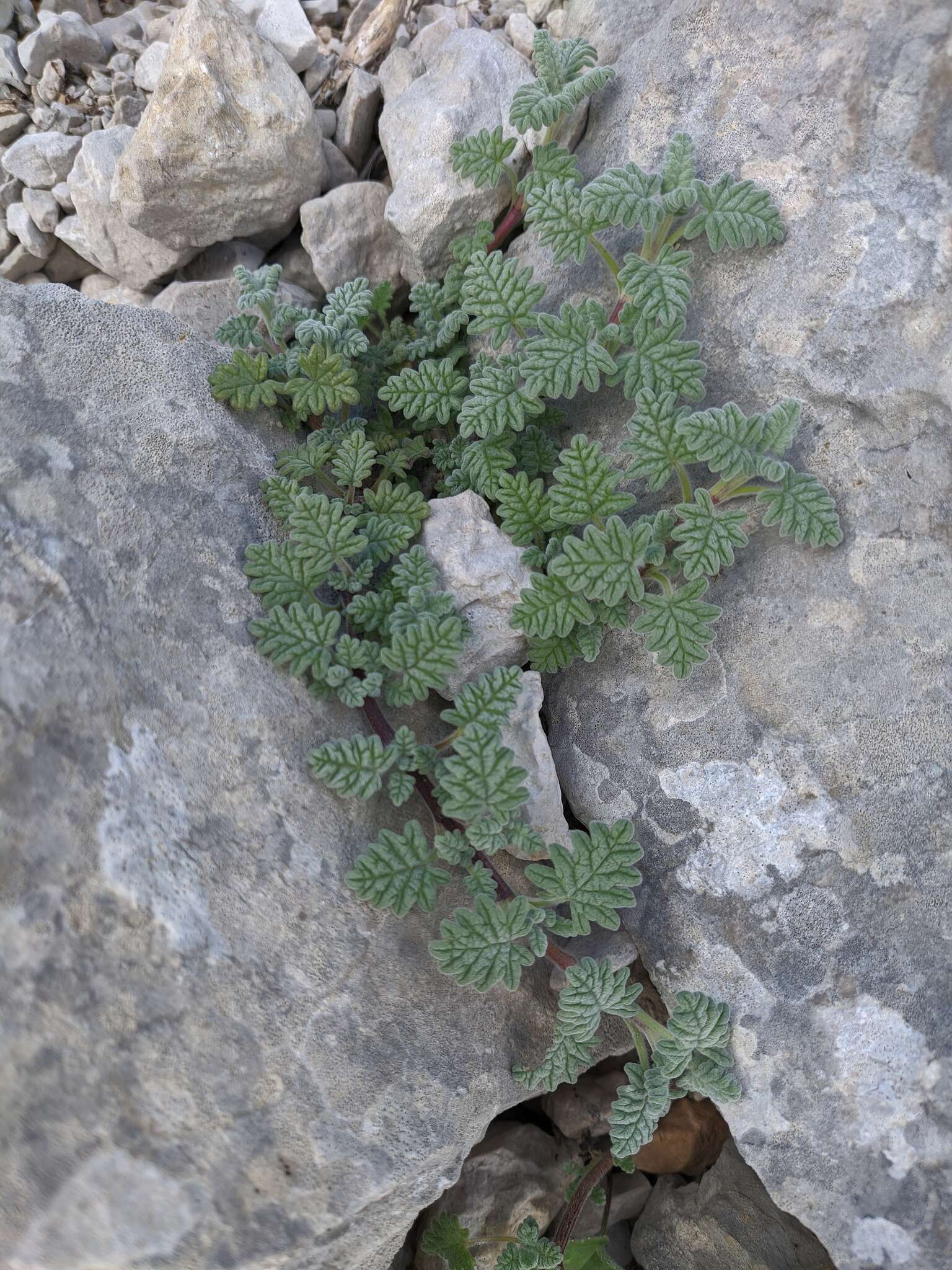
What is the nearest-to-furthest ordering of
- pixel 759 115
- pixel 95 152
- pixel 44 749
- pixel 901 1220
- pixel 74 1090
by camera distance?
pixel 74 1090 < pixel 44 749 < pixel 901 1220 < pixel 759 115 < pixel 95 152

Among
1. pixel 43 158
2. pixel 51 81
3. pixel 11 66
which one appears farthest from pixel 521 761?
pixel 11 66

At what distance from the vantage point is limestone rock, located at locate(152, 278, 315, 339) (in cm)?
341

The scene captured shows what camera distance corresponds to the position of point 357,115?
366 cm

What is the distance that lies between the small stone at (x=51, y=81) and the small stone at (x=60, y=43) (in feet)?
0.11

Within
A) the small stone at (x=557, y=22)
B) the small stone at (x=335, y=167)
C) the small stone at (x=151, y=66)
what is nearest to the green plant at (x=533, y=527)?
the small stone at (x=557, y=22)

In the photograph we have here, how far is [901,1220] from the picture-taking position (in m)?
2.44

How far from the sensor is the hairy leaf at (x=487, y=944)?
7.91 feet

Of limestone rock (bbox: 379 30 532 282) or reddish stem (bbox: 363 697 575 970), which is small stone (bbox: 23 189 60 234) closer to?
limestone rock (bbox: 379 30 532 282)

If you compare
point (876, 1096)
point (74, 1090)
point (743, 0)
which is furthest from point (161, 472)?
point (876, 1096)

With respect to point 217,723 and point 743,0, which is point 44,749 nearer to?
point 217,723

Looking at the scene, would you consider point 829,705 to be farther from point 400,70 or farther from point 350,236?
point 400,70

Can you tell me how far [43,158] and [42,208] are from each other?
0.59 feet

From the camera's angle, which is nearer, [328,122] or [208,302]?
[208,302]

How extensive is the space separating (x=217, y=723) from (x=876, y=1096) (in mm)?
1829
